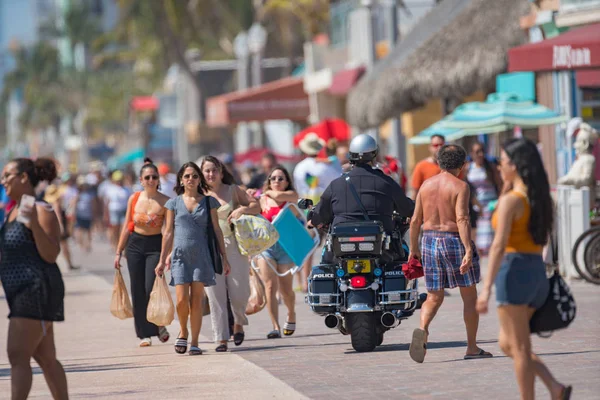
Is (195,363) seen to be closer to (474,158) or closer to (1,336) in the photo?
(1,336)

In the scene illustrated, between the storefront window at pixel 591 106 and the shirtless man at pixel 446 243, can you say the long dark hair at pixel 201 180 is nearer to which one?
the shirtless man at pixel 446 243

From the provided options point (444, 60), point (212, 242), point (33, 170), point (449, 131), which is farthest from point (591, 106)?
point (33, 170)

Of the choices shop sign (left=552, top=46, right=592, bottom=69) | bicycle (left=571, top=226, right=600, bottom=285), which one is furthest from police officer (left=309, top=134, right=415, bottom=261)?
shop sign (left=552, top=46, right=592, bottom=69)

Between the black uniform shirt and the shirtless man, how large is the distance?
0.61 m

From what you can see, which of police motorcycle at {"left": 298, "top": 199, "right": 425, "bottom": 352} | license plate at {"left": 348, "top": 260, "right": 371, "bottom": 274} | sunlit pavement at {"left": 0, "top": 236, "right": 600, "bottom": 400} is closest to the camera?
sunlit pavement at {"left": 0, "top": 236, "right": 600, "bottom": 400}

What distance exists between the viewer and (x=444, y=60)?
2320 cm

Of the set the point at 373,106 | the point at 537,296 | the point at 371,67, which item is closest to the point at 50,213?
the point at 537,296

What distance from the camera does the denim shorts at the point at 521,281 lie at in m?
7.26

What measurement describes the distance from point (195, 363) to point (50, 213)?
10.5ft

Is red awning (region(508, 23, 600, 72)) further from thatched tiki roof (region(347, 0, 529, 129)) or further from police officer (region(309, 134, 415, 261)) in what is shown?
police officer (region(309, 134, 415, 261))

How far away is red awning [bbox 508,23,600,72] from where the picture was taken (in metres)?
16.4

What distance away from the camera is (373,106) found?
2633cm

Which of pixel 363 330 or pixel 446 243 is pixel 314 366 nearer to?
pixel 363 330

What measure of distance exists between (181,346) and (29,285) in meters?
3.71
